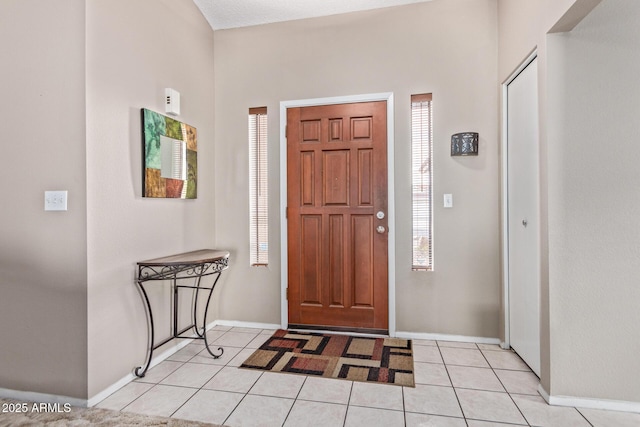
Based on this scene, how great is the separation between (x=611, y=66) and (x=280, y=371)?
8.97ft

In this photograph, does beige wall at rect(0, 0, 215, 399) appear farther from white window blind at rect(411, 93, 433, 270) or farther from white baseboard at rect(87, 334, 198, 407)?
white window blind at rect(411, 93, 433, 270)

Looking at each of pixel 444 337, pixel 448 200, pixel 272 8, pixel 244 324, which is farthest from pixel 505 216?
pixel 272 8

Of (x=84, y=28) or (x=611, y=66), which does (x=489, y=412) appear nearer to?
(x=611, y=66)

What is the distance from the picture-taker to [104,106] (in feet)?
6.64

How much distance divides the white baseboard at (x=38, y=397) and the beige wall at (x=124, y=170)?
94 mm

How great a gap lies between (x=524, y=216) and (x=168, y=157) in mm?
2678

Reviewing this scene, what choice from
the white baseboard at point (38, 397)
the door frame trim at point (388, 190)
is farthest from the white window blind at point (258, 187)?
the white baseboard at point (38, 397)

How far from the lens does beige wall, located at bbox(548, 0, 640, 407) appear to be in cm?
182

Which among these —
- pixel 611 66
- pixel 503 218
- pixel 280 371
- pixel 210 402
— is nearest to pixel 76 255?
pixel 210 402

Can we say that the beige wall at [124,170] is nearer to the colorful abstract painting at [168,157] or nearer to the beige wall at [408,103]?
the colorful abstract painting at [168,157]

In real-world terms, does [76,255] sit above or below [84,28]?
below

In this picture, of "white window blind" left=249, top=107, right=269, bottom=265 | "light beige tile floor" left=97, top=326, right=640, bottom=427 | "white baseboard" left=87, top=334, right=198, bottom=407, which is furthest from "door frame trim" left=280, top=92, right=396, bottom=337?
"white baseboard" left=87, top=334, right=198, bottom=407

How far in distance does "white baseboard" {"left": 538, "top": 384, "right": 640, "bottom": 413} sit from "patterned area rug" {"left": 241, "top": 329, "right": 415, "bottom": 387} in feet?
2.59

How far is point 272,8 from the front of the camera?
2.96 meters
